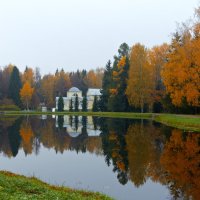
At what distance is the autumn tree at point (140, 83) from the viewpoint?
2574 inches

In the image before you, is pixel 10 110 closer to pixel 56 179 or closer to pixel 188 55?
pixel 188 55

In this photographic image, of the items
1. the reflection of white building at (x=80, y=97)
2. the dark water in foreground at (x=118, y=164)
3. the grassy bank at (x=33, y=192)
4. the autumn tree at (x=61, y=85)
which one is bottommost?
the dark water in foreground at (x=118, y=164)

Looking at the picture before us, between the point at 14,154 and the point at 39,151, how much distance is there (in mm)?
1928

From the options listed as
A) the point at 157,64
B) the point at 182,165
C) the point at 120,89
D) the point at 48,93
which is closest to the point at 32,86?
the point at 48,93

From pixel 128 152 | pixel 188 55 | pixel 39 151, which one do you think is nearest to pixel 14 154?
pixel 39 151

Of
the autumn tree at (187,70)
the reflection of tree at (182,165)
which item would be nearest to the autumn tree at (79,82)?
the autumn tree at (187,70)

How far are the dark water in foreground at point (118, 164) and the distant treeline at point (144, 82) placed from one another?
13835mm

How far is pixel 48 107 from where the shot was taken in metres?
120

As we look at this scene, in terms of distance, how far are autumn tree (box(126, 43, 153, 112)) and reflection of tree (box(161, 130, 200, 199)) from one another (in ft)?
122

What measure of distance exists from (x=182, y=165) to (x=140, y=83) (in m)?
47.7

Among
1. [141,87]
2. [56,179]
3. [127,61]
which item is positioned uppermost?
[127,61]

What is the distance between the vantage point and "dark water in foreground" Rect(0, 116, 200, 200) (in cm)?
1442

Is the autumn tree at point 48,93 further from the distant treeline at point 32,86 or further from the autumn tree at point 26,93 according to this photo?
the autumn tree at point 26,93

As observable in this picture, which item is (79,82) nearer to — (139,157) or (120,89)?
(120,89)
